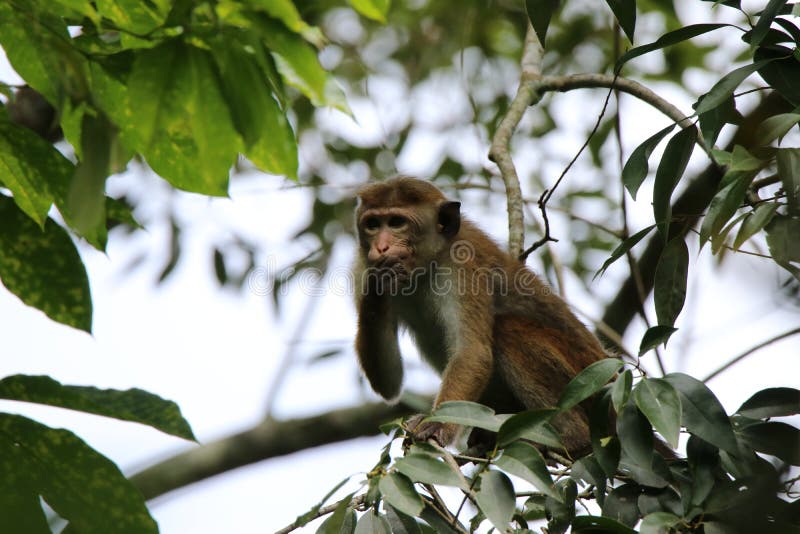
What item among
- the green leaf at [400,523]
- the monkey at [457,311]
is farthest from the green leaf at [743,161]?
the monkey at [457,311]

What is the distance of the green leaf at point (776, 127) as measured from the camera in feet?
11.9

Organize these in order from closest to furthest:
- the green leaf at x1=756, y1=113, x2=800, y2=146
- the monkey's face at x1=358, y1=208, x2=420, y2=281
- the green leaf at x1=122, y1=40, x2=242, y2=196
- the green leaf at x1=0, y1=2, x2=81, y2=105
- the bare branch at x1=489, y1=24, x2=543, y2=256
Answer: the green leaf at x1=0, y1=2, x2=81, y2=105, the green leaf at x1=122, y1=40, x2=242, y2=196, the green leaf at x1=756, y1=113, x2=800, y2=146, the bare branch at x1=489, y1=24, x2=543, y2=256, the monkey's face at x1=358, y1=208, x2=420, y2=281

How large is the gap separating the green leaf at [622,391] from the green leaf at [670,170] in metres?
0.82

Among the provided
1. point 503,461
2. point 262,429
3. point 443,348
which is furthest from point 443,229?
point 503,461

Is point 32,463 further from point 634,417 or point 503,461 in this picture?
point 634,417

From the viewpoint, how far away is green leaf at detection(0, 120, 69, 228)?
143 inches

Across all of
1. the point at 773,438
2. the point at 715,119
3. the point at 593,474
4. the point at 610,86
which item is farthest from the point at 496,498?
the point at 610,86

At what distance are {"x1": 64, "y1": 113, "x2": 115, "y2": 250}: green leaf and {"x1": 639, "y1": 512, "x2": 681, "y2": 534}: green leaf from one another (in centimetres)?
259

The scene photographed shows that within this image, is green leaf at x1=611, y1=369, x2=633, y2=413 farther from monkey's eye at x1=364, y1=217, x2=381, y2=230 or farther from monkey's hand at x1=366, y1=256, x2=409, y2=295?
monkey's eye at x1=364, y1=217, x2=381, y2=230

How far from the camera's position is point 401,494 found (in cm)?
353

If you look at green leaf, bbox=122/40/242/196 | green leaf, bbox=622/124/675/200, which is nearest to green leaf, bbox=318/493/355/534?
green leaf, bbox=122/40/242/196

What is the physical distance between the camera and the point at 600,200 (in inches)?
459

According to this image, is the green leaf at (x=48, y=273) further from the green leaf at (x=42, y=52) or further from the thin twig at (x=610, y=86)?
the thin twig at (x=610, y=86)

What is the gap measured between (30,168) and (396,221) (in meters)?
4.54
